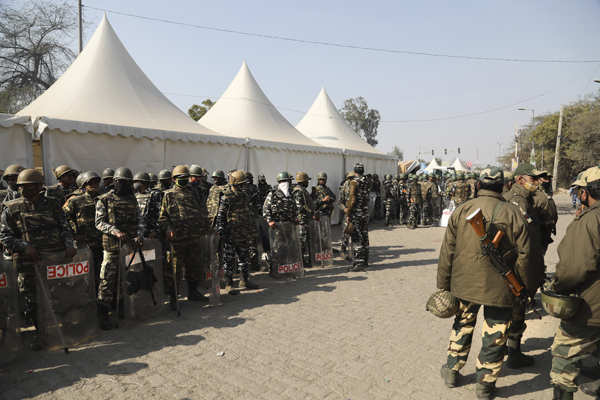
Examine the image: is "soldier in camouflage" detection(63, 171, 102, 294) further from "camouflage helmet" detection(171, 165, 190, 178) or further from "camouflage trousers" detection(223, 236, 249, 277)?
"camouflage trousers" detection(223, 236, 249, 277)

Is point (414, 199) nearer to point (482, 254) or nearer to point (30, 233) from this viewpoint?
point (482, 254)

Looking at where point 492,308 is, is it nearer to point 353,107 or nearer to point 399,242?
point 399,242

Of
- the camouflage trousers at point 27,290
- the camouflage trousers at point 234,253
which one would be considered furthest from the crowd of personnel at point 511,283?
the camouflage trousers at point 27,290

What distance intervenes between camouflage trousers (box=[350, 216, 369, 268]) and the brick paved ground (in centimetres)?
164

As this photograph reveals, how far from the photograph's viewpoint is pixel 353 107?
197 feet

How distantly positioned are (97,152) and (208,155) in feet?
8.89

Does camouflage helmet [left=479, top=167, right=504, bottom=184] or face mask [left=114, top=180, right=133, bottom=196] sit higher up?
camouflage helmet [left=479, top=167, right=504, bottom=184]

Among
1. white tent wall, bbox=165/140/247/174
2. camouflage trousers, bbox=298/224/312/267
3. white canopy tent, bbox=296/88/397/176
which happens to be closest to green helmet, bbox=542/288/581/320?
camouflage trousers, bbox=298/224/312/267

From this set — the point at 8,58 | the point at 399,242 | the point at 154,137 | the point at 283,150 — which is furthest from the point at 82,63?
the point at 8,58

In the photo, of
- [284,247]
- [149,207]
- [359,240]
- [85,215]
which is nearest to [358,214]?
[359,240]

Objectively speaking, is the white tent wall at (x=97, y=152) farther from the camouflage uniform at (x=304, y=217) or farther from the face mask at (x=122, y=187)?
the camouflage uniform at (x=304, y=217)

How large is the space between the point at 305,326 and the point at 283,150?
7823mm

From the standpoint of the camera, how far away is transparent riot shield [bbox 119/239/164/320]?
4.60 metres

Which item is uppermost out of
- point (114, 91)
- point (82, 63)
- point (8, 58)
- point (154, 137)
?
point (8, 58)
